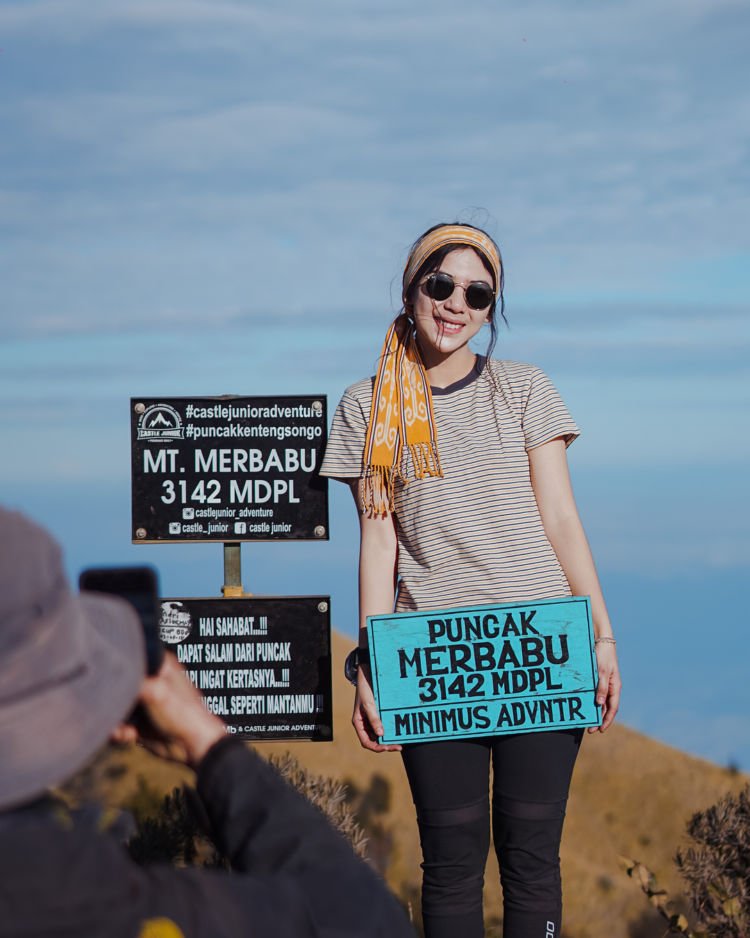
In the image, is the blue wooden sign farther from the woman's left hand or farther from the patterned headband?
the patterned headband

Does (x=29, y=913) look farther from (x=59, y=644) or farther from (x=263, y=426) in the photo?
(x=263, y=426)

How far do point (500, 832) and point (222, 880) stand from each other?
2.56 meters

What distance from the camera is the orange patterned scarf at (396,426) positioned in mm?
3807

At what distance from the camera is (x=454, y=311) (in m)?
3.82

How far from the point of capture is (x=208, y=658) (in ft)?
15.3

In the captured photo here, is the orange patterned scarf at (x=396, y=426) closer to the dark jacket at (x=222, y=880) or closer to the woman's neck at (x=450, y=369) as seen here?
the woman's neck at (x=450, y=369)

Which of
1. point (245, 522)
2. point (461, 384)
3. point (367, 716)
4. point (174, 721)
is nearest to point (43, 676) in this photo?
point (174, 721)

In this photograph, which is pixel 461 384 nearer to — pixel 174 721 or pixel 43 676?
pixel 174 721

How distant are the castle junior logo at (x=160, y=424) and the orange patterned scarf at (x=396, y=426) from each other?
3.43 ft

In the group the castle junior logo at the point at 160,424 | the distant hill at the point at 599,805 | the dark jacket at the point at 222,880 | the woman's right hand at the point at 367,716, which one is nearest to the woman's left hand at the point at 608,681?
the woman's right hand at the point at 367,716

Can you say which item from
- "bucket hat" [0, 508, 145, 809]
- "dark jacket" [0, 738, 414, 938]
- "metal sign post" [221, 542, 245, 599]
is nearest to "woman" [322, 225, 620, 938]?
"metal sign post" [221, 542, 245, 599]

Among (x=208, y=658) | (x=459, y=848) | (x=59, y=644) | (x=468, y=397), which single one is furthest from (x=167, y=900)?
(x=208, y=658)

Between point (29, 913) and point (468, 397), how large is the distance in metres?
2.91

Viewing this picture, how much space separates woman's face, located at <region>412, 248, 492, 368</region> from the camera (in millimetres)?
3814
